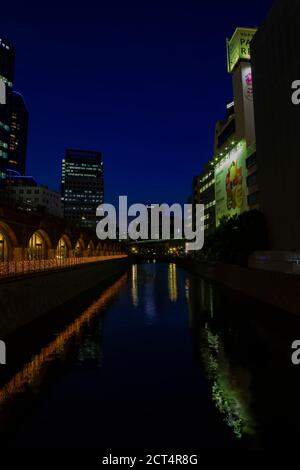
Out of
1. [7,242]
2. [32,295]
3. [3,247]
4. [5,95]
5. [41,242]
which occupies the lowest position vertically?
[32,295]

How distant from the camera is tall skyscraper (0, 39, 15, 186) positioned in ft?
395

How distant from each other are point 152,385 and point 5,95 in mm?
142992

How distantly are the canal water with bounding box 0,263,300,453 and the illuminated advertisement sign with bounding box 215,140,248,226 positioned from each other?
46342 millimetres

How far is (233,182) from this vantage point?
7188cm

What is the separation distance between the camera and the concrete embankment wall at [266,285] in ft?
73.4

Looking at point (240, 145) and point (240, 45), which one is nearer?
point (240, 145)

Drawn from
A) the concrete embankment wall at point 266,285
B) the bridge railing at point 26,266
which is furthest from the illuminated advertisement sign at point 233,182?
the bridge railing at point 26,266

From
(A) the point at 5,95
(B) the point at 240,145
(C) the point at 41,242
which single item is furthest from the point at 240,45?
(A) the point at 5,95

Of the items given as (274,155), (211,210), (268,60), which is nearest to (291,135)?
(274,155)

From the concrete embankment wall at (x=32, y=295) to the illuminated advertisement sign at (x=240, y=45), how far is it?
6197 cm

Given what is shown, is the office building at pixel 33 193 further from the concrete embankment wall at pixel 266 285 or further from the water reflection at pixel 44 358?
the water reflection at pixel 44 358

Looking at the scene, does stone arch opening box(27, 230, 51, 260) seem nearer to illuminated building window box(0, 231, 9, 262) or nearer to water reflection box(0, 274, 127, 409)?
illuminated building window box(0, 231, 9, 262)

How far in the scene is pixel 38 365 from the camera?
47.3 feet

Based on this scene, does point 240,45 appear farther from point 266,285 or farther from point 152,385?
point 152,385
